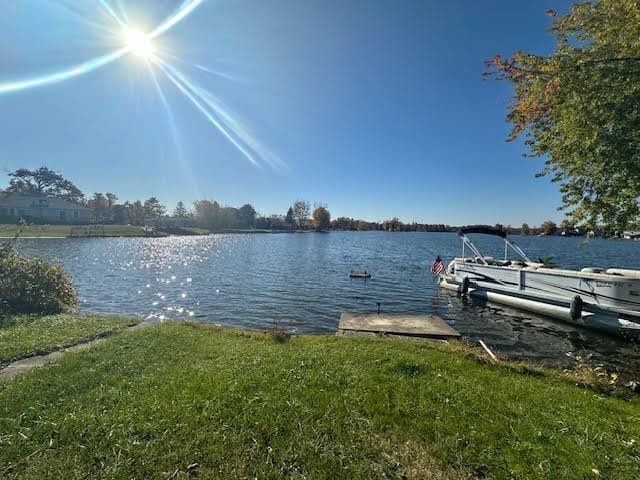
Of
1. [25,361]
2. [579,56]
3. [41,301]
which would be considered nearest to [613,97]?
[579,56]

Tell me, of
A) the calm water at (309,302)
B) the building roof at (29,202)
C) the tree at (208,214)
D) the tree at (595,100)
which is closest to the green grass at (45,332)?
the calm water at (309,302)

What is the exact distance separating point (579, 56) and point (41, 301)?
18905 mm

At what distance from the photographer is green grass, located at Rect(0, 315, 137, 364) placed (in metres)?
6.96

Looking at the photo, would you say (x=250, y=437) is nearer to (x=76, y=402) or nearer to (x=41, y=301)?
(x=76, y=402)

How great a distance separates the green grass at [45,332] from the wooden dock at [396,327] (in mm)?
7506

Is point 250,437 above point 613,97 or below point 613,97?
below

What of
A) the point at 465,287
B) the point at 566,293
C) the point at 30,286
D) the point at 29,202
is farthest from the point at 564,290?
the point at 29,202

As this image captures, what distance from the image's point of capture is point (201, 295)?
21172 mm

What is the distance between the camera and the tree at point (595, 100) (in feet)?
24.9

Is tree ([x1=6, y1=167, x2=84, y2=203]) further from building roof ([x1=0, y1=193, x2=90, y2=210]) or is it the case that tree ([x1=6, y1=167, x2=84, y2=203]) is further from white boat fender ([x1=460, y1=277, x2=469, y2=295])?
white boat fender ([x1=460, y1=277, x2=469, y2=295])

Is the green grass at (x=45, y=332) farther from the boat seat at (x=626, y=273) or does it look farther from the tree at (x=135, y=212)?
the tree at (x=135, y=212)

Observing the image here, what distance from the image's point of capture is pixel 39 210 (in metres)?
81.6

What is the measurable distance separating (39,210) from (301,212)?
10143 centimetres

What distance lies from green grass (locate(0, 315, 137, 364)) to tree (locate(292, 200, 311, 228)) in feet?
487
